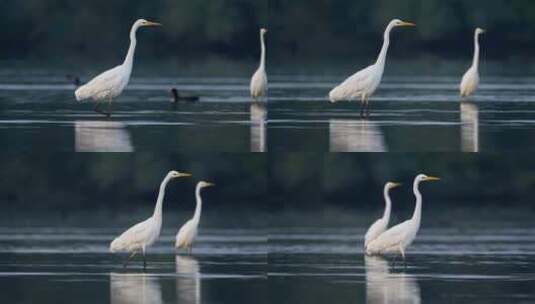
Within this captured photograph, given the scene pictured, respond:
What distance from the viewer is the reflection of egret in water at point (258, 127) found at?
17859 millimetres

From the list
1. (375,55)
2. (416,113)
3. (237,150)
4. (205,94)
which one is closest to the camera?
(237,150)

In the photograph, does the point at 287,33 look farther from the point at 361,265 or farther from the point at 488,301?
the point at 488,301

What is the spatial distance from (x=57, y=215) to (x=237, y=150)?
9096 millimetres

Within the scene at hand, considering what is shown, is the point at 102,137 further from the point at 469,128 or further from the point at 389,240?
the point at 469,128

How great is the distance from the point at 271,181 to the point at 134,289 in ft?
29.5

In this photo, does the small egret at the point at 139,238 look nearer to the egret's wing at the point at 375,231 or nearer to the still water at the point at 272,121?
the still water at the point at 272,121

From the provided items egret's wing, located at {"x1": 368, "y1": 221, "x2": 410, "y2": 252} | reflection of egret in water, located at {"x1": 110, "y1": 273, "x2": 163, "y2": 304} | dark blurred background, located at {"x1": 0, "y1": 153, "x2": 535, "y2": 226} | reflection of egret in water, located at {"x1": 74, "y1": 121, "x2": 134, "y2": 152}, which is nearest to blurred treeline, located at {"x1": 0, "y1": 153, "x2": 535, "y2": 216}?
dark blurred background, located at {"x1": 0, "y1": 153, "x2": 535, "y2": 226}

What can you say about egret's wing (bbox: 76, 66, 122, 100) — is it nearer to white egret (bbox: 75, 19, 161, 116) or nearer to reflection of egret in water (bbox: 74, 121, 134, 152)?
white egret (bbox: 75, 19, 161, 116)

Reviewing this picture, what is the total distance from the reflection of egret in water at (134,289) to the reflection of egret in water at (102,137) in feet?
3.47

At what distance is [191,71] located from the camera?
27406 millimetres

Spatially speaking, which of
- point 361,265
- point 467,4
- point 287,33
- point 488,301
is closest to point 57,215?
point 287,33

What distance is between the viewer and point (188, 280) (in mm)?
17156

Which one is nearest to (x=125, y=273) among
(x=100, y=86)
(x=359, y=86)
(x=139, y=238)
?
(x=139, y=238)

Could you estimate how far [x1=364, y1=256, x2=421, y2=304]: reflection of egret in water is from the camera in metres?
15.8
